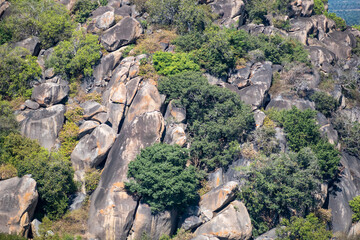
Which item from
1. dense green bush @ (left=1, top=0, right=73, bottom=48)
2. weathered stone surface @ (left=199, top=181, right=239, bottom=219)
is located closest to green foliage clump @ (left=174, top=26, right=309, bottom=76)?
dense green bush @ (left=1, top=0, right=73, bottom=48)

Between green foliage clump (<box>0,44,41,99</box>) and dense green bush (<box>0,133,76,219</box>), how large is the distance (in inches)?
330

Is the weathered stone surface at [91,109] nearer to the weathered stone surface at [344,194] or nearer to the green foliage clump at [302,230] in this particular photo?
the green foliage clump at [302,230]

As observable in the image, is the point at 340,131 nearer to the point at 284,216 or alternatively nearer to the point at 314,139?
the point at 314,139

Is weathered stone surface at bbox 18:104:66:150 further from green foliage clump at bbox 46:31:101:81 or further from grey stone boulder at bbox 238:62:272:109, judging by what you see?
grey stone boulder at bbox 238:62:272:109

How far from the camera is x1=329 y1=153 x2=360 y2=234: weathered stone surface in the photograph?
36.0 meters

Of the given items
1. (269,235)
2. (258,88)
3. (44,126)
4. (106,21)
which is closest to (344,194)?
(269,235)

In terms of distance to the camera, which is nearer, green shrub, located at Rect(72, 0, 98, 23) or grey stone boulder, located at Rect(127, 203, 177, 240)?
grey stone boulder, located at Rect(127, 203, 177, 240)

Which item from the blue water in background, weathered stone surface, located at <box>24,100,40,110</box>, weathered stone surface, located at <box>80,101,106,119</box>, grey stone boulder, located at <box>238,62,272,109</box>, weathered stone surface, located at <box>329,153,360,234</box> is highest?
weathered stone surface, located at <box>24,100,40,110</box>

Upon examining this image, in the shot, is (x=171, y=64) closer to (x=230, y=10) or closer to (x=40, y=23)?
(x=230, y=10)

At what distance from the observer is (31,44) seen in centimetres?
4581

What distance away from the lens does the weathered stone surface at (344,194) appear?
118 ft

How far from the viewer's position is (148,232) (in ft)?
103

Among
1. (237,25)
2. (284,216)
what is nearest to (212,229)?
(284,216)

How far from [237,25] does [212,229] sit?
3203 cm
